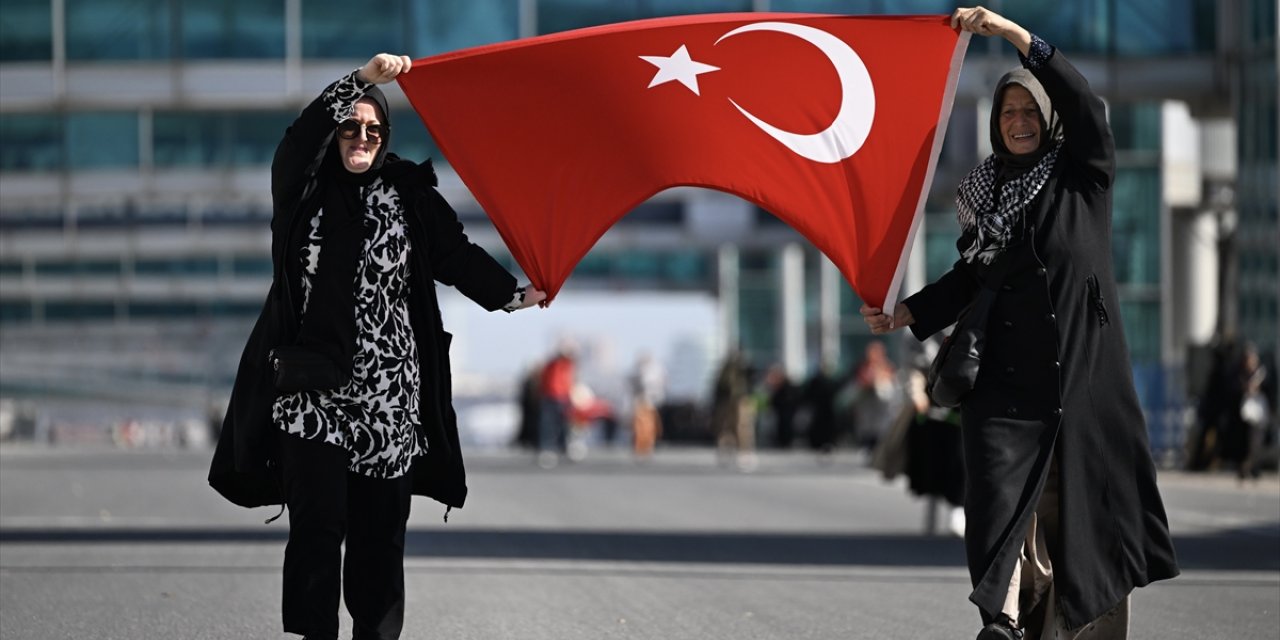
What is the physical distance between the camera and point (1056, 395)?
691cm

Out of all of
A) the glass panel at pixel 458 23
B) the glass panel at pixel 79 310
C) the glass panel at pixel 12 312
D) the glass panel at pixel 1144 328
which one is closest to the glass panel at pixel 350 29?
the glass panel at pixel 458 23

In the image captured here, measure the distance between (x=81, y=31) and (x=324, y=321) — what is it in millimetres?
21597

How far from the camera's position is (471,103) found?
8094mm

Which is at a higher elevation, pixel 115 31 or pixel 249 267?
pixel 115 31

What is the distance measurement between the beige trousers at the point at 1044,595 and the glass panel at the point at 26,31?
22.1 metres

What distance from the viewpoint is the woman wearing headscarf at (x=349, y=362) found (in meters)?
6.90

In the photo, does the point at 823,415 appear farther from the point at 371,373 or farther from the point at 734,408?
the point at 371,373

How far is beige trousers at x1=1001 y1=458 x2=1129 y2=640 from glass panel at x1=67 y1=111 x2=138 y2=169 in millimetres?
32111

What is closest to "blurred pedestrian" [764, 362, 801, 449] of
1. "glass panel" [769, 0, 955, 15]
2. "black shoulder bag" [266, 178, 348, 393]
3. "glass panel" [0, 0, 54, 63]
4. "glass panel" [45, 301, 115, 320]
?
"glass panel" [769, 0, 955, 15]

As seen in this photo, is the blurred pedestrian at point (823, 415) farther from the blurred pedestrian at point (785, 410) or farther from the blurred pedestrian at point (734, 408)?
the blurred pedestrian at point (785, 410)

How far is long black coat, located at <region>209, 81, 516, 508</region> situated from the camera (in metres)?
6.96

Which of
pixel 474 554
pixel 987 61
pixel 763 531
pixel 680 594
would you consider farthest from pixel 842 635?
pixel 987 61

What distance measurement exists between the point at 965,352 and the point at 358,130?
1918mm

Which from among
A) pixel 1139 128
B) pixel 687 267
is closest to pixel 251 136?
pixel 1139 128
